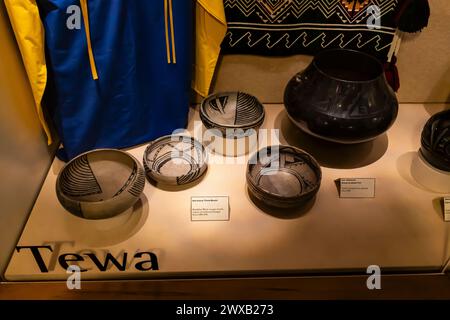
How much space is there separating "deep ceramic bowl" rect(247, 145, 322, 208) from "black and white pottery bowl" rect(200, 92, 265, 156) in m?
0.10

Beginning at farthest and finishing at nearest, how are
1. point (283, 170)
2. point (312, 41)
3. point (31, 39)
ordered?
1. point (312, 41)
2. point (283, 170)
3. point (31, 39)

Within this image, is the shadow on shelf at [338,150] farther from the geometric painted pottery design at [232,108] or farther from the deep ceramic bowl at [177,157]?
the deep ceramic bowl at [177,157]

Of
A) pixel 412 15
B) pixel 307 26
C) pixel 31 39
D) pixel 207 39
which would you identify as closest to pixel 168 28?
pixel 207 39

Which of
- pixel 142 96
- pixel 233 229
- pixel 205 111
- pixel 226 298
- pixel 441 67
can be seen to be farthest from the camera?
pixel 441 67

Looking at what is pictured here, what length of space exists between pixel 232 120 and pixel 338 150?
0.37m

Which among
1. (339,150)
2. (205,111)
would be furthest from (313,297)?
(205,111)

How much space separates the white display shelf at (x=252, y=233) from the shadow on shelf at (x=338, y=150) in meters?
0.03

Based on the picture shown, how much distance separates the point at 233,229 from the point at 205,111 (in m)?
0.45

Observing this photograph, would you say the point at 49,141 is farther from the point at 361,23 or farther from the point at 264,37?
the point at 361,23

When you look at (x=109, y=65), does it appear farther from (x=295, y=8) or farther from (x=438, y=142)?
(x=438, y=142)

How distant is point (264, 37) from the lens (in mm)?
1423

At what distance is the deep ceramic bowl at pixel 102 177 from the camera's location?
1136mm

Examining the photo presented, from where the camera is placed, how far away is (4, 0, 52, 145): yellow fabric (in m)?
1.01

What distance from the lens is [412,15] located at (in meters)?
1.36
